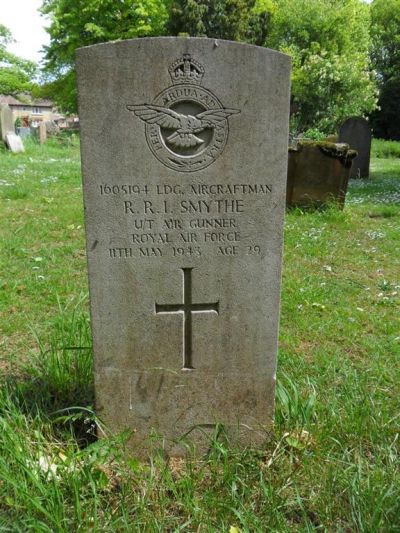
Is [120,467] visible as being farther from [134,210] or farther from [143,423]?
[134,210]

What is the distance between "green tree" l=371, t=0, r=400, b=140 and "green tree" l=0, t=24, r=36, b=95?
25531 millimetres

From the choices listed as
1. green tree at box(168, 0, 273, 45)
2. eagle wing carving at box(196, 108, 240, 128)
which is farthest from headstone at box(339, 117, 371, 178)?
green tree at box(168, 0, 273, 45)

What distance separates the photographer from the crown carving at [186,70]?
2146 mm

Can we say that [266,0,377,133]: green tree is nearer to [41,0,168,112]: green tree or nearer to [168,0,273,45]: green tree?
[168,0,273,45]: green tree

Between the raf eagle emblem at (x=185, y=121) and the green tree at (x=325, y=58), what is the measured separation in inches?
1036

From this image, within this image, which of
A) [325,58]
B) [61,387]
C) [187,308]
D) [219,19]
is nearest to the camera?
[187,308]

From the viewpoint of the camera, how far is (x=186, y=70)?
2.16 metres

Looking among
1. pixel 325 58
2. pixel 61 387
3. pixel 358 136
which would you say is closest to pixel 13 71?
pixel 325 58

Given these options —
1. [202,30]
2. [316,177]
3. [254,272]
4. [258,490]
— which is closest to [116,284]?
[254,272]

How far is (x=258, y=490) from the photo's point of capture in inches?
89.5

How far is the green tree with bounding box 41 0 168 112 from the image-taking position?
27.5 m

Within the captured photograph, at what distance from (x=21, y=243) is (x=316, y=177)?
487 cm

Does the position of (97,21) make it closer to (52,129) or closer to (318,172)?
(52,129)

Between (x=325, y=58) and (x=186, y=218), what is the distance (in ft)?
107
